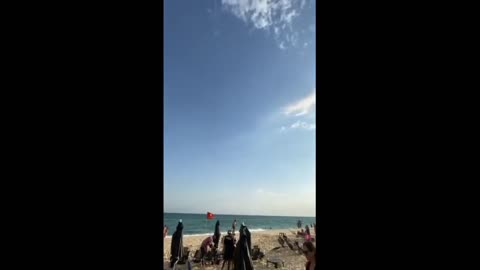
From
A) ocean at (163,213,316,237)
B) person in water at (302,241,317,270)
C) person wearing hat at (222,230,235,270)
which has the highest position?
person in water at (302,241,317,270)

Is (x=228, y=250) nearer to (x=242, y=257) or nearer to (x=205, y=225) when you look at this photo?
(x=242, y=257)

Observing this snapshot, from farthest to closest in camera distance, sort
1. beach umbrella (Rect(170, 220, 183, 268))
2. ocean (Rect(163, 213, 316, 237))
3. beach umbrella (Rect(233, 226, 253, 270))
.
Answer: ocean (Rect(163, 213, 316, 237)) → beach umbrella (Rect(170, 220, 183, 268)) → beach umbrella (Rect(233, 226, 253, 270))

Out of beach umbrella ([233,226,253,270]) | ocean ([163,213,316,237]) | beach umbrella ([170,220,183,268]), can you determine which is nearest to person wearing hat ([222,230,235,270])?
beach umbrella ([233,226,253,270])

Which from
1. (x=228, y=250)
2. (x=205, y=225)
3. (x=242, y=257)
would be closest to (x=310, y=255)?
(x=242, y=257)

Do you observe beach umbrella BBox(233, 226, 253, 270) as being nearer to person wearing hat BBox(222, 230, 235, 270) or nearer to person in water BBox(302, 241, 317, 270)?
person wearing hat BBox(222, 230, 235, 270)
